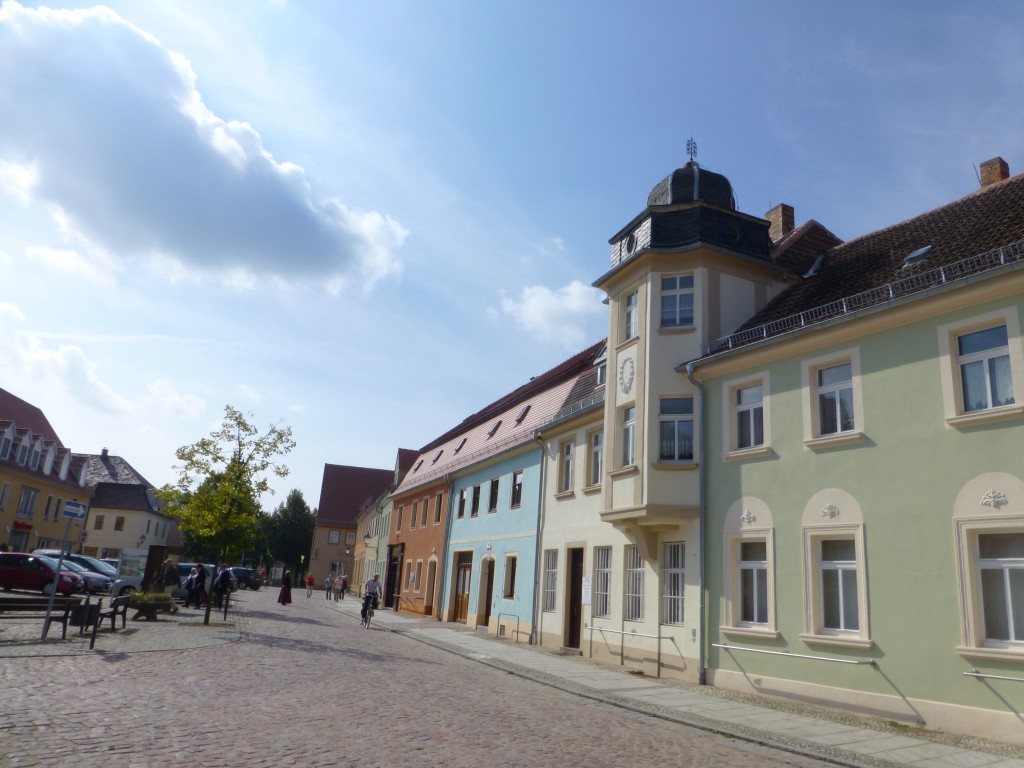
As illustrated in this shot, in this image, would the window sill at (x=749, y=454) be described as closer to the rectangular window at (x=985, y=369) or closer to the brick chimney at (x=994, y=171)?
the rectangular window at (x=985, y=369)

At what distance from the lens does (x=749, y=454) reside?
1497 centimetres

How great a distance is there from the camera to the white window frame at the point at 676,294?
57.6ft

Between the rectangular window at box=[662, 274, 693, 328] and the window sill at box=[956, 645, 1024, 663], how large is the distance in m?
8.80

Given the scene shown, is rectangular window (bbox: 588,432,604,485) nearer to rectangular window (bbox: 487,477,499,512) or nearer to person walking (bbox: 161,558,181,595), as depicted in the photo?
rectangular window (bbox: 487,477,499,512)

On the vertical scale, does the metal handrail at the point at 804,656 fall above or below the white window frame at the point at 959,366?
below

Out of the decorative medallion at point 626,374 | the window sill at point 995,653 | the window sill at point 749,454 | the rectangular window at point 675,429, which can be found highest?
the decorative medallion at point 626,374

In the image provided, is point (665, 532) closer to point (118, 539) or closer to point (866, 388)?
point (866, 388)

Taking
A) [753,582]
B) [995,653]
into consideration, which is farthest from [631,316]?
[995,653]

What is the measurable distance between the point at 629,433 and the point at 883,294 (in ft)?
21.9

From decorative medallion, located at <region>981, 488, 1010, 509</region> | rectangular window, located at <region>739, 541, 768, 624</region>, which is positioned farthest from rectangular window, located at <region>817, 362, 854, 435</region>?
decorative medallion, located at <region>981, 488, 1010, 509</region>

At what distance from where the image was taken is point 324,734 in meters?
8.05

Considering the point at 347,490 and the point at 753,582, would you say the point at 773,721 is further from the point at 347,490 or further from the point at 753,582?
the point at 347,490

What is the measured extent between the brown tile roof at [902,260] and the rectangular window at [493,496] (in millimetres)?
13993

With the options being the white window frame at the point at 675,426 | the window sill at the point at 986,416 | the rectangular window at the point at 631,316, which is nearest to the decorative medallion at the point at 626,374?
the rectangular window at the point at 631,316
